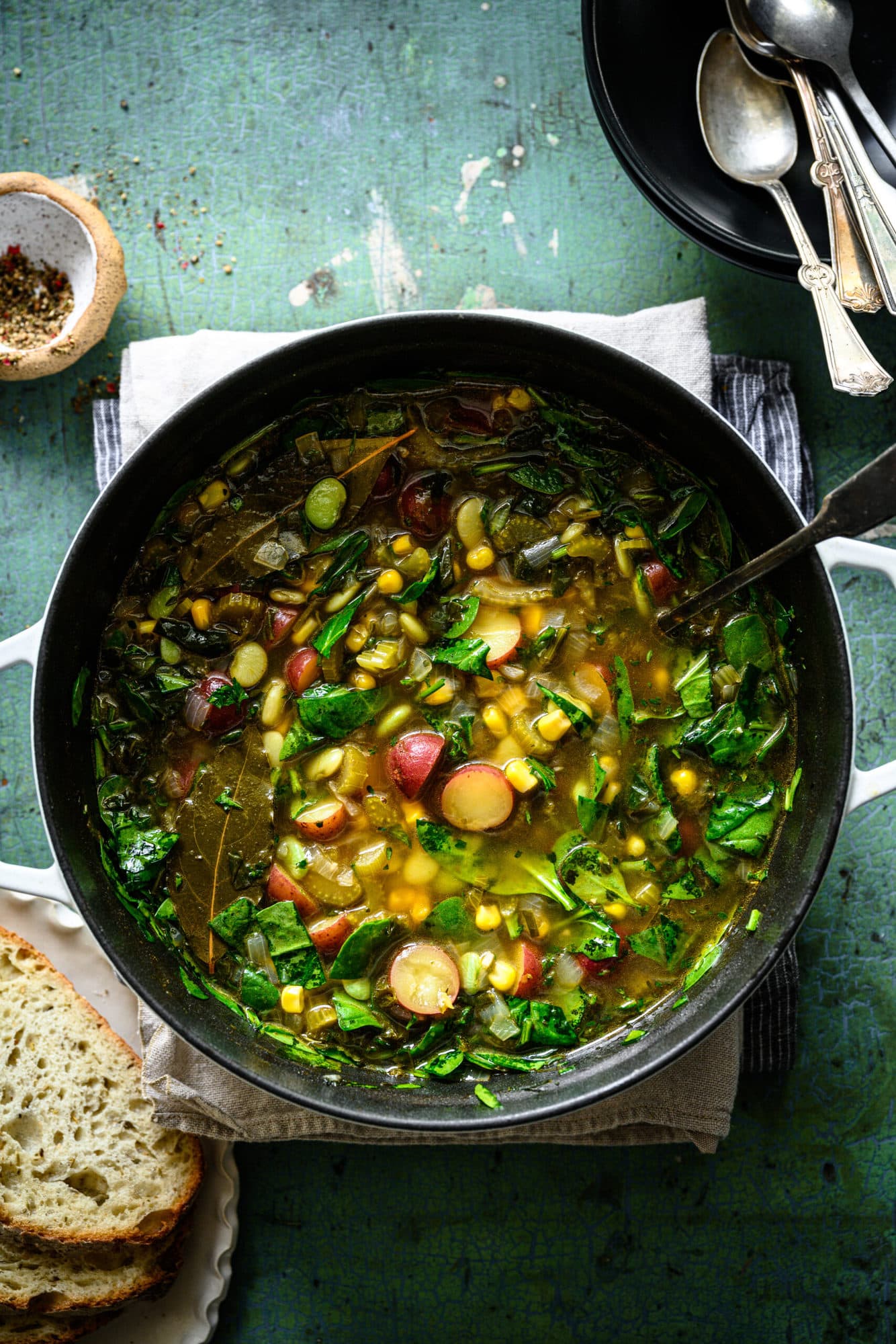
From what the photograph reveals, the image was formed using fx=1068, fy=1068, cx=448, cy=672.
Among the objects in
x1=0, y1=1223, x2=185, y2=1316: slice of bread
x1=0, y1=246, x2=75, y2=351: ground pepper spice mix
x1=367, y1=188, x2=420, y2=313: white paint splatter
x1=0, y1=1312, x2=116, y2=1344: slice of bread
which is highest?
x1=367, y1=188, x2=420, y2=313: white paint splatter

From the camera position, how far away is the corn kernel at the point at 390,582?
3.14m

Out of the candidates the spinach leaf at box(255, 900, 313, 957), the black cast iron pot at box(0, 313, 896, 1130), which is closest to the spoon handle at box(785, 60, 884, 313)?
the black cast iron pot at box(0, 313, 896, 1130)

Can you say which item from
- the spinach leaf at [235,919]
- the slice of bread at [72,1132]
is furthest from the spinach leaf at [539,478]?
the slice of bread at [72,1132]

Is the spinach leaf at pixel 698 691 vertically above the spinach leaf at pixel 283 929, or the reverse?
the spinach leaf at pixel 698 691

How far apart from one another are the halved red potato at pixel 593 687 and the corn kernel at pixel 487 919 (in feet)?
2.15

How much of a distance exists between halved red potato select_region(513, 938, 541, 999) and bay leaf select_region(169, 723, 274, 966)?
0.77 m

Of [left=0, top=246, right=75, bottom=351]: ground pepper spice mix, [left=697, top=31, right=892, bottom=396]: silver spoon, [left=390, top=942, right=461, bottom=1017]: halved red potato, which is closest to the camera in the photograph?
[left=390, top=942, right=461, bottom=1017]: halved red potato

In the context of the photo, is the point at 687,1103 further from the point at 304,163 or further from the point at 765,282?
the point at 304,163

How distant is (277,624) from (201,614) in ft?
0.74

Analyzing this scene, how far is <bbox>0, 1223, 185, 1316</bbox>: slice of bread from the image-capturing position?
3285 millimetres

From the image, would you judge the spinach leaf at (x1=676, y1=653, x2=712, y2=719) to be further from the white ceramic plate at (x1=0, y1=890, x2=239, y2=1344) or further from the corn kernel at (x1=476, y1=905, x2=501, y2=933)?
the white ceramic plate at (x1=0, y1=890, x2=239, y2=1344)

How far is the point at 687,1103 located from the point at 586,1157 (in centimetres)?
52

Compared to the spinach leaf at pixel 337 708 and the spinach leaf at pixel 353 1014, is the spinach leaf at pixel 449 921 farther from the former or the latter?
the spinach leaf at pixel 337 708

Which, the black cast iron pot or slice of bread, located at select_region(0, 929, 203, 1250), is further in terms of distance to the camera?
slice of bread, located at select_region(0, 929, 203, 1250)
